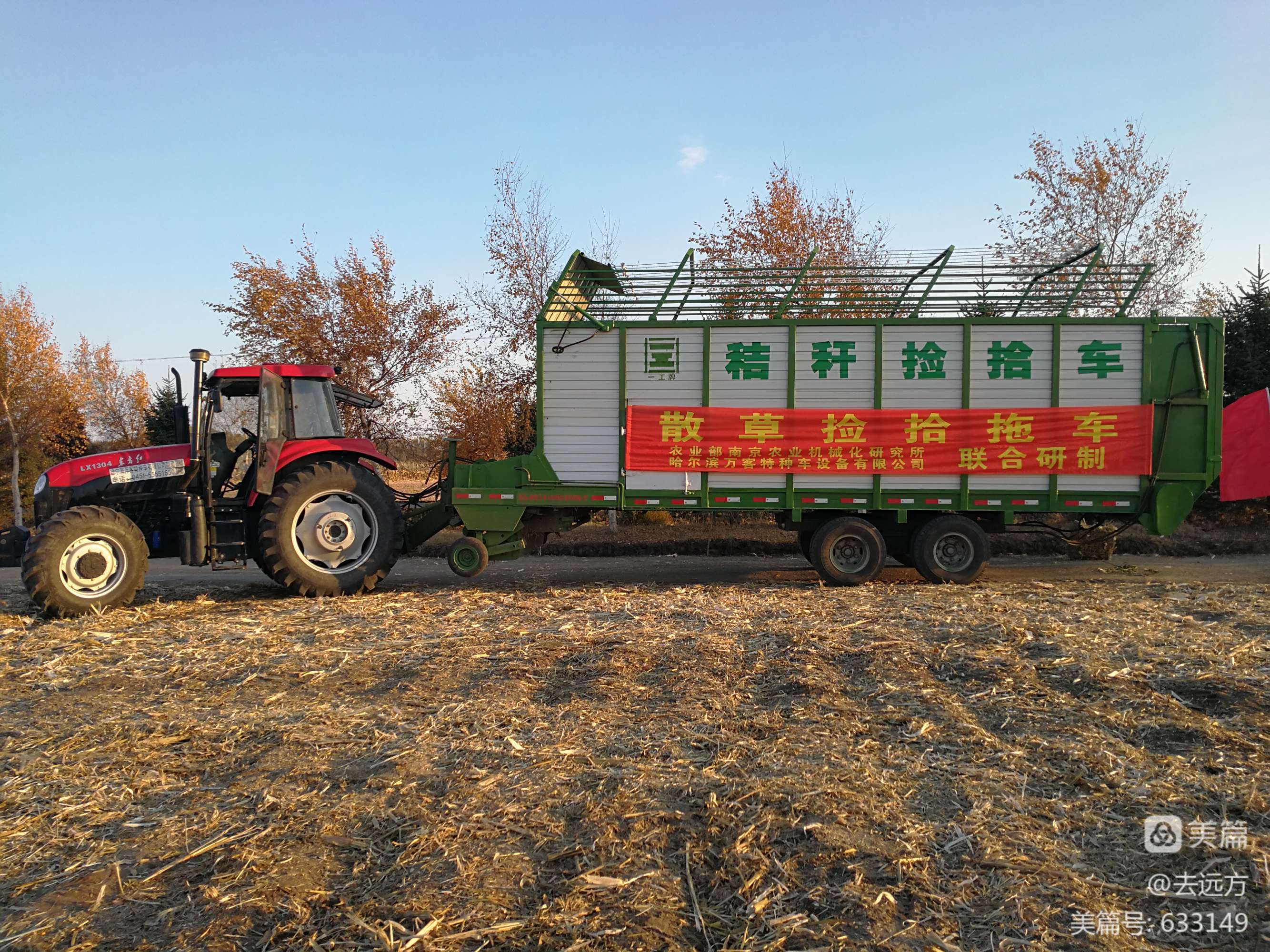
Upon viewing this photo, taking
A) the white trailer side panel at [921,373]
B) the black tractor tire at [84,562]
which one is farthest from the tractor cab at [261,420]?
the white trailer side panel at [921,373]

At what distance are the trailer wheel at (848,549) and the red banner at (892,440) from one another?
0.68 meters

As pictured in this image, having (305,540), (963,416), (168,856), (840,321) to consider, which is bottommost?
(168,856)

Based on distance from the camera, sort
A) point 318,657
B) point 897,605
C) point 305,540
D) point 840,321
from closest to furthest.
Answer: point 318,657 < point 897,605 < point 305,540 < point 840,321

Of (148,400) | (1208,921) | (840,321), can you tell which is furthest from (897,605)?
(148,400)

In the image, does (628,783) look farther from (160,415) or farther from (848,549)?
(160,415)

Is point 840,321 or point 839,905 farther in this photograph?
point 840,321

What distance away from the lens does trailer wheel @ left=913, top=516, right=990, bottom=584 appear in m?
9.73

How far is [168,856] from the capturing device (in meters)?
3.09

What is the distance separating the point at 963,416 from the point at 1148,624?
3496 mm

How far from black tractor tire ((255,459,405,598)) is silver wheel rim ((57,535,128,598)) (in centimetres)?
134

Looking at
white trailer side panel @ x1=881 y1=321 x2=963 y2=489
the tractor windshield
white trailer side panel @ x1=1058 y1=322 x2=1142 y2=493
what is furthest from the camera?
white trailer side panel @ x1=881 y1=321 x2=963 y2=489

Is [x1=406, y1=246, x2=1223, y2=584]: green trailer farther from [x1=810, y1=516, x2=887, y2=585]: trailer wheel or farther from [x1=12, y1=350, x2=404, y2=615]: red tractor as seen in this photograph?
[x1=12, y1=350, x2=404, y2=615]: red tractor

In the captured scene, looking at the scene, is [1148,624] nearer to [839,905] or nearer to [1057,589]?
[1057,589]

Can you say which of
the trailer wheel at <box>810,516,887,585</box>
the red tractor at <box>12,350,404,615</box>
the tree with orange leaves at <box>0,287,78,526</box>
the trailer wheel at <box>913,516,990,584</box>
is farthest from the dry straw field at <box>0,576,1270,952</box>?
the tree with orange leaves at <box>0,287,78,526</box>
